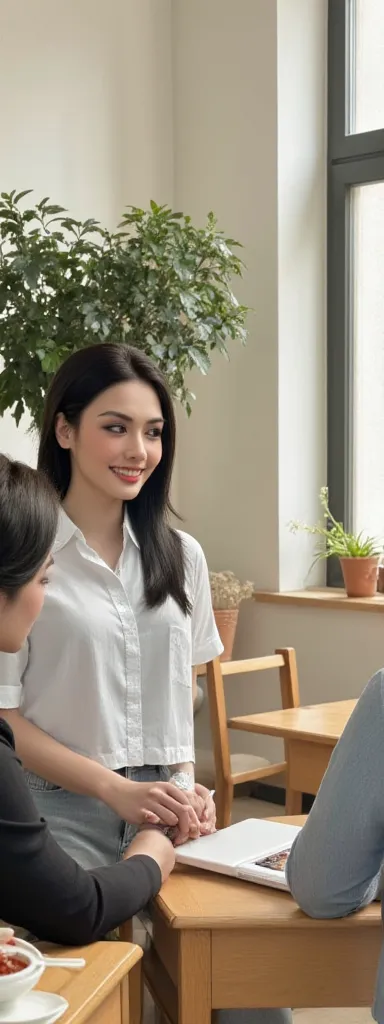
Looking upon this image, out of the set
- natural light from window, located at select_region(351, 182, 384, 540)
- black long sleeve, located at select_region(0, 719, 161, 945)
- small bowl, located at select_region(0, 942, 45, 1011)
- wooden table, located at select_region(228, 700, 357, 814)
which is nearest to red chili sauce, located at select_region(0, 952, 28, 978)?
small bowl, located at select_region(0, 942, 45, 1011)

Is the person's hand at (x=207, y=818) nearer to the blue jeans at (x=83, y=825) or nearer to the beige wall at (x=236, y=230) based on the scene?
the blue jeans at (x=83, y=825)

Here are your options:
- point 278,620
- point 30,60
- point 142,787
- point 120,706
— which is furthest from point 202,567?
point 30,60

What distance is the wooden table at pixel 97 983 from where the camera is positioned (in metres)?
1.13

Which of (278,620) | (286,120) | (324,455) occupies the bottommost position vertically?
(278,620)

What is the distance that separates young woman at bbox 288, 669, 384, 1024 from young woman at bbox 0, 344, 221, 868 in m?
0.34

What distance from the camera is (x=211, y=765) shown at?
4445 millimetres

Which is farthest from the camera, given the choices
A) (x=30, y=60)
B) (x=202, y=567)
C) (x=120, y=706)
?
(x=30, y=60)

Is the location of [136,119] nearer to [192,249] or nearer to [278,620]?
[192,249]

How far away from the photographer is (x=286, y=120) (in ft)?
15.1

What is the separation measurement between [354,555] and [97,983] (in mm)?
3375

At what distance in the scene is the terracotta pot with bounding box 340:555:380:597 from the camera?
14.5 feet

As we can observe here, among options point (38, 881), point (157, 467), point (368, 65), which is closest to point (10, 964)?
point (38, 881)

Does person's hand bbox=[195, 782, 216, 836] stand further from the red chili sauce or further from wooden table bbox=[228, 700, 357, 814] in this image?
wooden table bbox=[228, 700, 357, 814]

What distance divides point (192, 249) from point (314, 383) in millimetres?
1098
